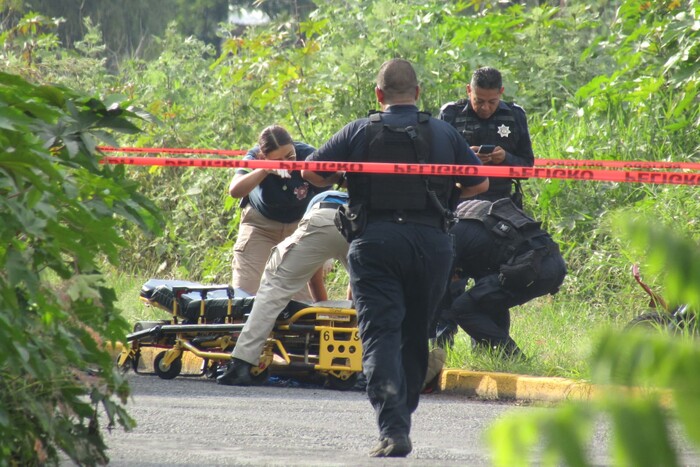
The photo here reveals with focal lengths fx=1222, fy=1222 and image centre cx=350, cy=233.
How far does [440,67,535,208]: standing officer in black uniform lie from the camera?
7562 mm

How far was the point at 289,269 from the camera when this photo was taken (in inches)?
284

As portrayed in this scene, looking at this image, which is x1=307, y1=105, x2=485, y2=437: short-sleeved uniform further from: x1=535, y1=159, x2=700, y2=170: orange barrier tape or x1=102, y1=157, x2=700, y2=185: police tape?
x1=535, y1=159, x2=700, y2=170: orange barrier tape

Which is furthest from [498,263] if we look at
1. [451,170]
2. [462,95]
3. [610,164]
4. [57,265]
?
[57,265]

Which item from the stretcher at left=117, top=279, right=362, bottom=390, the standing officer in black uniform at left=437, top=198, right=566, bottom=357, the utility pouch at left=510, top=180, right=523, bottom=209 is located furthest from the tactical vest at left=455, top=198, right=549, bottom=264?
the stretcher at left=117, top=279, right=362, bottom=390

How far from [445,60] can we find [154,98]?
12.2 ft

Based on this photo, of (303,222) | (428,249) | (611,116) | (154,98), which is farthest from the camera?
(154,98)

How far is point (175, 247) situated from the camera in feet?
41.7

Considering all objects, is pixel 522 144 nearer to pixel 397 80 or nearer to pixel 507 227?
pixel 507 227

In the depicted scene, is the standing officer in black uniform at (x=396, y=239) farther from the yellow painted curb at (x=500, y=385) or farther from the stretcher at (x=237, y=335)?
the stretcher at (x=237, y=335)

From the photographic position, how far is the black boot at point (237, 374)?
730cm

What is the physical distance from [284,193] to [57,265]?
451cm

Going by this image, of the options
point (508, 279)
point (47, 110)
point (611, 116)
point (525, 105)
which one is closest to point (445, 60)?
point (525, 105)

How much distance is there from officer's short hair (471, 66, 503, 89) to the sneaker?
Answer: 10.9 feet

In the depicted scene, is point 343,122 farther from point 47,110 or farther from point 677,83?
point 47,110
